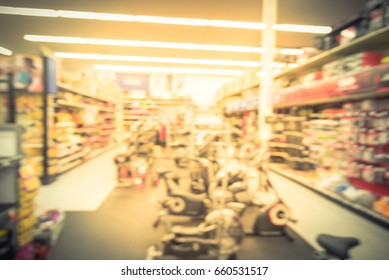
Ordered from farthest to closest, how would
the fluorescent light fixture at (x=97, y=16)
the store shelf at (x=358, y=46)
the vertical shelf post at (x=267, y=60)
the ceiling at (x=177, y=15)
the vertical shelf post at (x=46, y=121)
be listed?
the fluorescent light fixture at (x=97, y=16) < the ceiling at (x=177, y=15) < the vertical shelf post at (x=267, y=60) < the vertical shelf post at (x=46, y=121) < the store shelf at (x=358, y=46)

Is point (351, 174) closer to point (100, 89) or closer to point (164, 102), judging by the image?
point (100, 89)

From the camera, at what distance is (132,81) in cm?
1018

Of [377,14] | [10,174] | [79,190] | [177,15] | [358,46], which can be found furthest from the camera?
[177,15]

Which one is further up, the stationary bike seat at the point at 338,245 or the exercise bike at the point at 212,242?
the stationary bike seat at the point at 338,245

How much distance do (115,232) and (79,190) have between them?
5.05ft

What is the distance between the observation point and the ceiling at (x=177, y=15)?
3.79 meters

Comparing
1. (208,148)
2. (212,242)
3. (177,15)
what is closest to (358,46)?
(208,148)

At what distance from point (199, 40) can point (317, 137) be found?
3.94 meters

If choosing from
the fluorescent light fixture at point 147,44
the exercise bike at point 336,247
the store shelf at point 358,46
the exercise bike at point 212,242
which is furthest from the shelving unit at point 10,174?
the fluorescent light fixture at point 147,44

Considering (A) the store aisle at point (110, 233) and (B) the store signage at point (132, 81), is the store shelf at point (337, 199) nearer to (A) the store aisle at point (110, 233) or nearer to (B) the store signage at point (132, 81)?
(A) the store aisle at point (110, 233)

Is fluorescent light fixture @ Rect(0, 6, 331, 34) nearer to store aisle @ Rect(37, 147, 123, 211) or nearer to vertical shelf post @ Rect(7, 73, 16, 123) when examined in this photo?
store aisle @ Rect(37, 147, 123, 211)

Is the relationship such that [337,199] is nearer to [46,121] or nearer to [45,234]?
[45,234]

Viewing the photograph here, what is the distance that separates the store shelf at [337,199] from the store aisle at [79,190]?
9.60 feet
